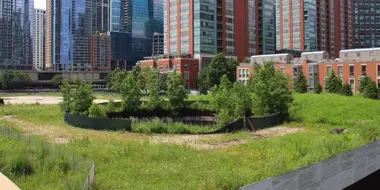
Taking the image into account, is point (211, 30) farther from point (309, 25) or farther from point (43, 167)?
point (43, 167)

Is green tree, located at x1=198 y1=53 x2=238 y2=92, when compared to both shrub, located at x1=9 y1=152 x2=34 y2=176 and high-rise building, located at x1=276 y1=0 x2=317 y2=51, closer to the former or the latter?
high-rise building, located at x1=276 y1=0 x2=317 y2=51

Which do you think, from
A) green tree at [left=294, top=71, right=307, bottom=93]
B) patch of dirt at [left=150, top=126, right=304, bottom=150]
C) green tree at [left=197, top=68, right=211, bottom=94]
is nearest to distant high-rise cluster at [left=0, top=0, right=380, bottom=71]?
green tree at [left=197, top=68, right=211, bottom=94]

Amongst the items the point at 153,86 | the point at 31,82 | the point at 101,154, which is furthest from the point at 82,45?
the point at 101,154

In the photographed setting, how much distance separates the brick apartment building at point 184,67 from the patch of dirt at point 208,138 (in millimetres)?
71152

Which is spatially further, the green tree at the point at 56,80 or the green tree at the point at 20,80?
the green tree at the point at 56,80

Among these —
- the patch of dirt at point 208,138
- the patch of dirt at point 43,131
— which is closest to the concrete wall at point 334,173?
the patch of dirt at point 208,138

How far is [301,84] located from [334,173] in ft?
196

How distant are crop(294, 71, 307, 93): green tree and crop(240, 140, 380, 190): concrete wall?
52.7 metres

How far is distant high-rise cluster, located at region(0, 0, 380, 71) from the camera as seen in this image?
109162mm

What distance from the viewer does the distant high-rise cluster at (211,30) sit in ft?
358

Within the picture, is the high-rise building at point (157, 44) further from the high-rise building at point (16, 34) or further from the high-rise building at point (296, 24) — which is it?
the high-rise building at point (296, 24)

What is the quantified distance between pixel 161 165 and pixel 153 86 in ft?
93.3

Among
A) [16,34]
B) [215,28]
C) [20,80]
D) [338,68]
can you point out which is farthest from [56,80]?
[338,68]

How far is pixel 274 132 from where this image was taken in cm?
3078
